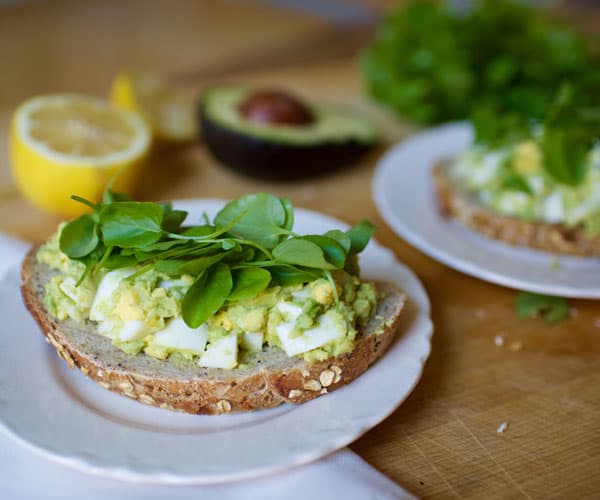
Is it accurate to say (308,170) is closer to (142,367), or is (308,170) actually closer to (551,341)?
(551,341)

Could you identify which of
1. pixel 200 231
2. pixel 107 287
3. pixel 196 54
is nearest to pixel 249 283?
pixel 200 231

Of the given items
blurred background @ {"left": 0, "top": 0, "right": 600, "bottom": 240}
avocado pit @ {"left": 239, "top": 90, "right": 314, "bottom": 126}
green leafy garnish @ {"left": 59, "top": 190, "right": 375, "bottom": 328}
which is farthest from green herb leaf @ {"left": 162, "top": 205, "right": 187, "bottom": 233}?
avocado pit @ {"left": 239, "top": 90, "right": 314, "bottom": 126}

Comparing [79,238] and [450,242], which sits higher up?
[79,238]

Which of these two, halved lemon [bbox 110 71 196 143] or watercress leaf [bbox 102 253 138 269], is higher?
watercress leaf [bbox 102 253 138 269]

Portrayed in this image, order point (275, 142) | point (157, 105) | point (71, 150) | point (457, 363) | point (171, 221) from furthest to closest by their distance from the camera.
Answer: point (157, 105) < point (275, 142) < point (71, 150) < point (457, 363) < point (171, 221)

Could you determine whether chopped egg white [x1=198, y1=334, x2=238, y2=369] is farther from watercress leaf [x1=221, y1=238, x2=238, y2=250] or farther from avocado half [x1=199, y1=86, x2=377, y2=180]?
avocado half [x1=199, y1=86, x2=377, y2=180]

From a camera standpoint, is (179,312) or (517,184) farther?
(517,184)

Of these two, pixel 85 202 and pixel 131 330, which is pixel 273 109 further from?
pixel 131 330
